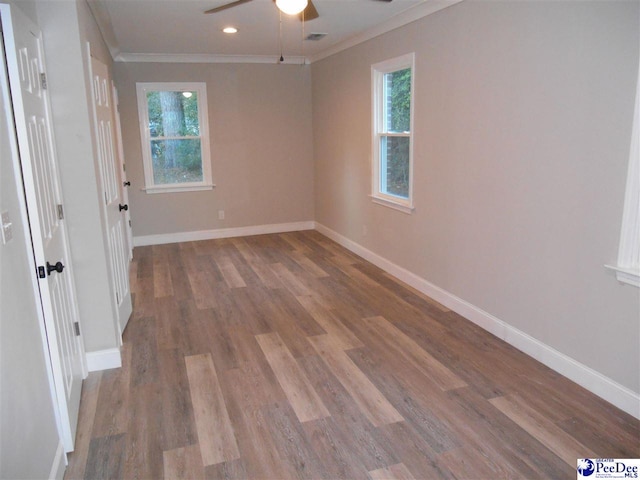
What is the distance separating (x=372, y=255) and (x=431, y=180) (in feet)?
4.87

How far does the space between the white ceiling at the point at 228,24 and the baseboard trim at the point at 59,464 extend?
9.90 ft

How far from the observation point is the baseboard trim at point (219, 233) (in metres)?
6.48

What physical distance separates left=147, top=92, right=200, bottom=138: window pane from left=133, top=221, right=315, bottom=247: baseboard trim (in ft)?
4.46

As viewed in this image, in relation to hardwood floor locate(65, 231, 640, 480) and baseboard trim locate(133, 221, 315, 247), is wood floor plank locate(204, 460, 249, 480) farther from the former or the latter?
baseboard trim locate(133, 221, 315, 247)

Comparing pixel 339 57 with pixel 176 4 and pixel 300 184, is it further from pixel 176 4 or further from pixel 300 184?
pixel 176 4

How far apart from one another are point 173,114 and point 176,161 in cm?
62

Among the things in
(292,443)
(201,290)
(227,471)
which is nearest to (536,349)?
(292,443)

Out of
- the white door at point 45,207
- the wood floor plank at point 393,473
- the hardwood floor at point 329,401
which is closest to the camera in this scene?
the white door at point 45,207

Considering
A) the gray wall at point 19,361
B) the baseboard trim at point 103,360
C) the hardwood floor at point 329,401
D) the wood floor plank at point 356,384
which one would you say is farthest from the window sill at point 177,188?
the gray wall at point 19,361

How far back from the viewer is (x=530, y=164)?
→ 3.04m

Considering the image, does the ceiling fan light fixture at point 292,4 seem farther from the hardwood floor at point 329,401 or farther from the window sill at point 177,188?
the window sill at point 177,188

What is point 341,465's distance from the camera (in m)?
2.23

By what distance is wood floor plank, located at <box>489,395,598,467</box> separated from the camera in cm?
225

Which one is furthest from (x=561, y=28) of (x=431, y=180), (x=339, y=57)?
(x=339, y=57)
